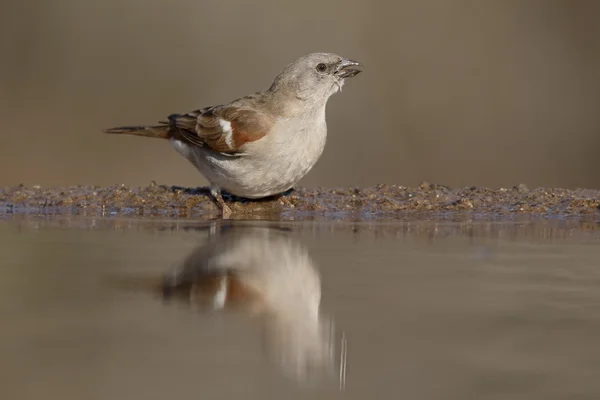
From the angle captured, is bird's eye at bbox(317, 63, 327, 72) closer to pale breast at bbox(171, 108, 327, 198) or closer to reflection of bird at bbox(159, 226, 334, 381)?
pale breast at bbox(171, 108, 327, 198)

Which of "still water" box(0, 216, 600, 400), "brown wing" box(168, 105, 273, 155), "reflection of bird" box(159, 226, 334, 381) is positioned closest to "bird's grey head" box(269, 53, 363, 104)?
"brown wing" box(168, 105, 273, 155)

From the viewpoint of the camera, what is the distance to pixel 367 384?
9.40 feet

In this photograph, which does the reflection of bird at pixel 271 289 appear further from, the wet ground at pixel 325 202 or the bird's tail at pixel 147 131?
the bird's tail at pixel 147 131

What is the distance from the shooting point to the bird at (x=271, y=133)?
6.90 metres

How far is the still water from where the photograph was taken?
291 cm

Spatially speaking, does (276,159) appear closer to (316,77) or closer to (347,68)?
(316,77)

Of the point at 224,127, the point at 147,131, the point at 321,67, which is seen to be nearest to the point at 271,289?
the point at 224,127

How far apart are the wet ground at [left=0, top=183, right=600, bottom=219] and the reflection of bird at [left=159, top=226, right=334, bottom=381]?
1.61 metres

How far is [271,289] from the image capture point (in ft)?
13.6

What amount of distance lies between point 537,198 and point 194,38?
28.2 feet

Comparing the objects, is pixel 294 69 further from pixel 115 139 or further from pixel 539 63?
pixel 539 63

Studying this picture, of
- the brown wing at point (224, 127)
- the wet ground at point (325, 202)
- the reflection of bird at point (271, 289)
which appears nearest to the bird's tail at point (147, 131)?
the brown wing at point (224, 127)

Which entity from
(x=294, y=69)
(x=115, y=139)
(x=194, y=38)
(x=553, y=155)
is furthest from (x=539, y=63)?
(x=294, y=69)

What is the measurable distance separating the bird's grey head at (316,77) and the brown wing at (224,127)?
0.97 ft
